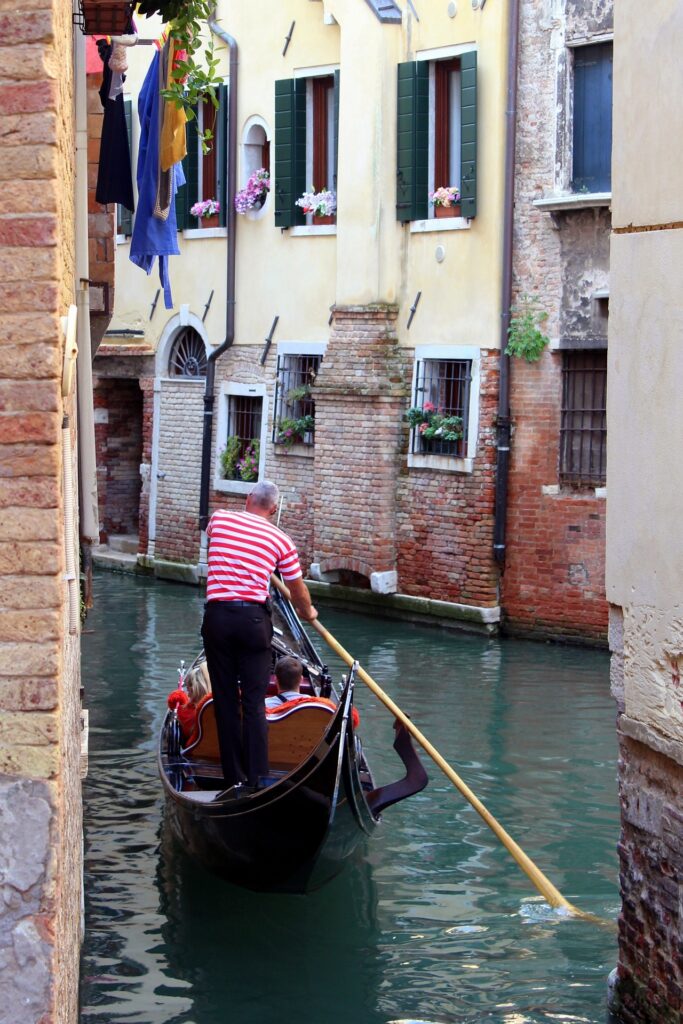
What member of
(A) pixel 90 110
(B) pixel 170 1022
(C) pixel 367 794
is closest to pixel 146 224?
(A) pixel 90 110

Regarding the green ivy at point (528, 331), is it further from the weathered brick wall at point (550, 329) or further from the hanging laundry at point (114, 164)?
the hanging laundry at point (114, 164)

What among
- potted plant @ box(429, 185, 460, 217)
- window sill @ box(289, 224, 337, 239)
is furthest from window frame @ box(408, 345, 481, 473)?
window sill @ box(289, 224, 337, 239)

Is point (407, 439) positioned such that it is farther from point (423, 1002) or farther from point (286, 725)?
point (423, 1002)

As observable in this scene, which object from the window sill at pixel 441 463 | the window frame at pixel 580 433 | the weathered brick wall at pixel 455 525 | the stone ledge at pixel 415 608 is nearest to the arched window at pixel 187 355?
the stone ledge at pixel 415 608

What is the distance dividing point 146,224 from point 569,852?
356 cm

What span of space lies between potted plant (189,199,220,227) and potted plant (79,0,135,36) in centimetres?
764

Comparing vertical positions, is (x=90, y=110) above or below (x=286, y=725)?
above

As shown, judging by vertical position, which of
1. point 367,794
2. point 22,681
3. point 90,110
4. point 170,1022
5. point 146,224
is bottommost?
point 170,1022

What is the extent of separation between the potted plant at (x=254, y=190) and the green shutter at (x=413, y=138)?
1.71 metres

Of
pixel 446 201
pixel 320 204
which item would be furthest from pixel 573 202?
pixel 320 204

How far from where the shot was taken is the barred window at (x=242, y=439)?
13242mm

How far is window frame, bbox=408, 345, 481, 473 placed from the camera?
36.3 ft

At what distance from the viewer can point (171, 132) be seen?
7227 millimetres

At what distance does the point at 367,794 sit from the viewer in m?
5.91
